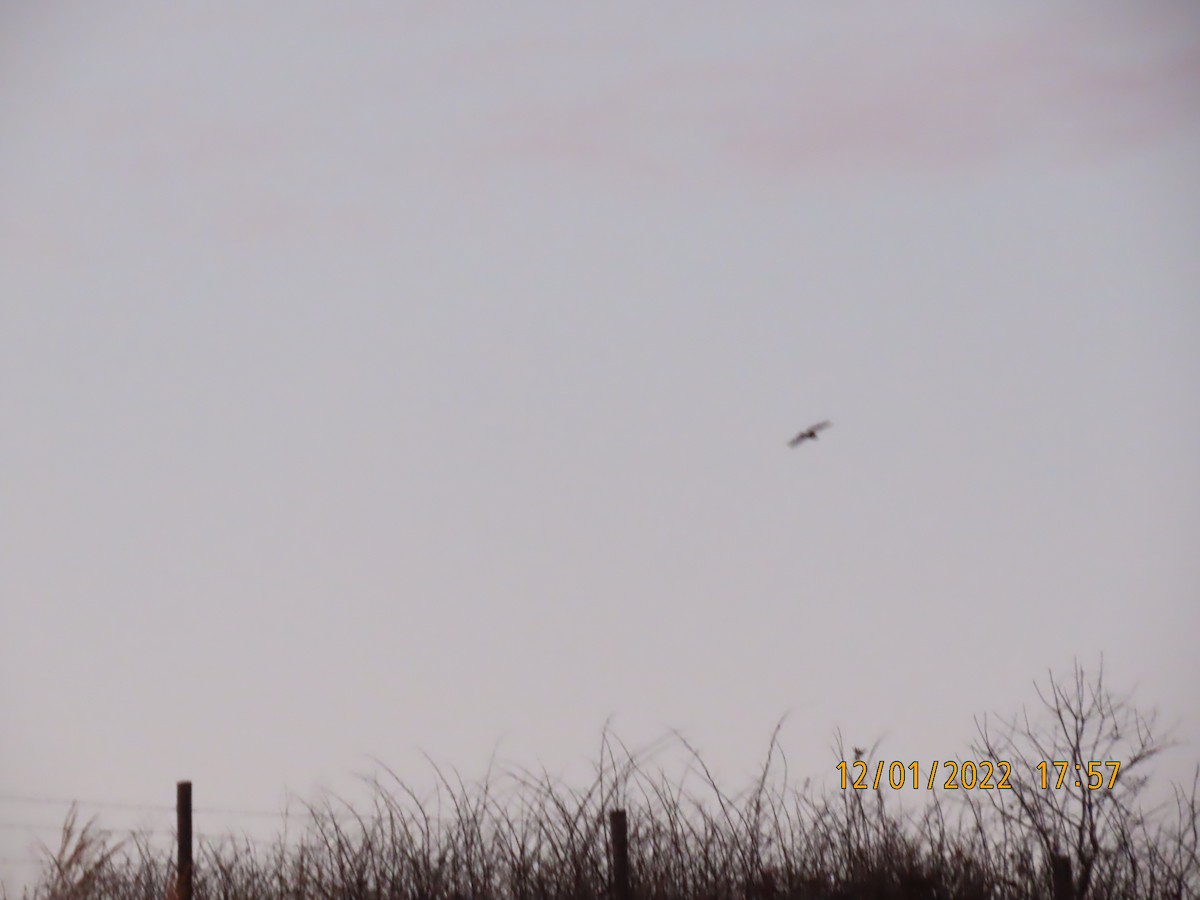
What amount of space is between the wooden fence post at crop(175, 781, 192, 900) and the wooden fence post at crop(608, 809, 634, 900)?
4.33 m

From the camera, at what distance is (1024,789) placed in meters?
20.2

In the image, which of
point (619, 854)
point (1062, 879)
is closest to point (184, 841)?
point (619, 854)

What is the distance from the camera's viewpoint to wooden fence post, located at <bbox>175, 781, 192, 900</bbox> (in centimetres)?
1675

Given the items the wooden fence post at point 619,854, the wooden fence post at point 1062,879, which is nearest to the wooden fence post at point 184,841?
the wooden fence post at point 619,854

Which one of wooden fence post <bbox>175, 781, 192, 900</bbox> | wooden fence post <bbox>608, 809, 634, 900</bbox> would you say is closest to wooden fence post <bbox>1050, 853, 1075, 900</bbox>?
wooden fence post <bbox>608, 809, 634, 900</bbox>

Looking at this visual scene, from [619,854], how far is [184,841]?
483 centimetres

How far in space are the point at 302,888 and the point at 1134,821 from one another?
30.5 ft

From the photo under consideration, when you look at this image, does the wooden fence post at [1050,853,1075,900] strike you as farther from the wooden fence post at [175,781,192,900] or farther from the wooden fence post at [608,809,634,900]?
the wooden fence post at [175,781,192,900]

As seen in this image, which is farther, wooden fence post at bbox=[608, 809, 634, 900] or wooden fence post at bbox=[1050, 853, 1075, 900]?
wooden fence post at bbox=[1050, 853, 1075, 900]

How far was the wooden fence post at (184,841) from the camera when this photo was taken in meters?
16.8

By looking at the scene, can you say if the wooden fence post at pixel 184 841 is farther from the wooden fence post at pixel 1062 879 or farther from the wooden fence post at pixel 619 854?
the wooden fence post at pixel 1062 879

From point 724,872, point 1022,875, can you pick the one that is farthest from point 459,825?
point 1022,875

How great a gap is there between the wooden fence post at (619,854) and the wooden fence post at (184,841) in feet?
14.2

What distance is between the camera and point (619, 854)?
15648mm
